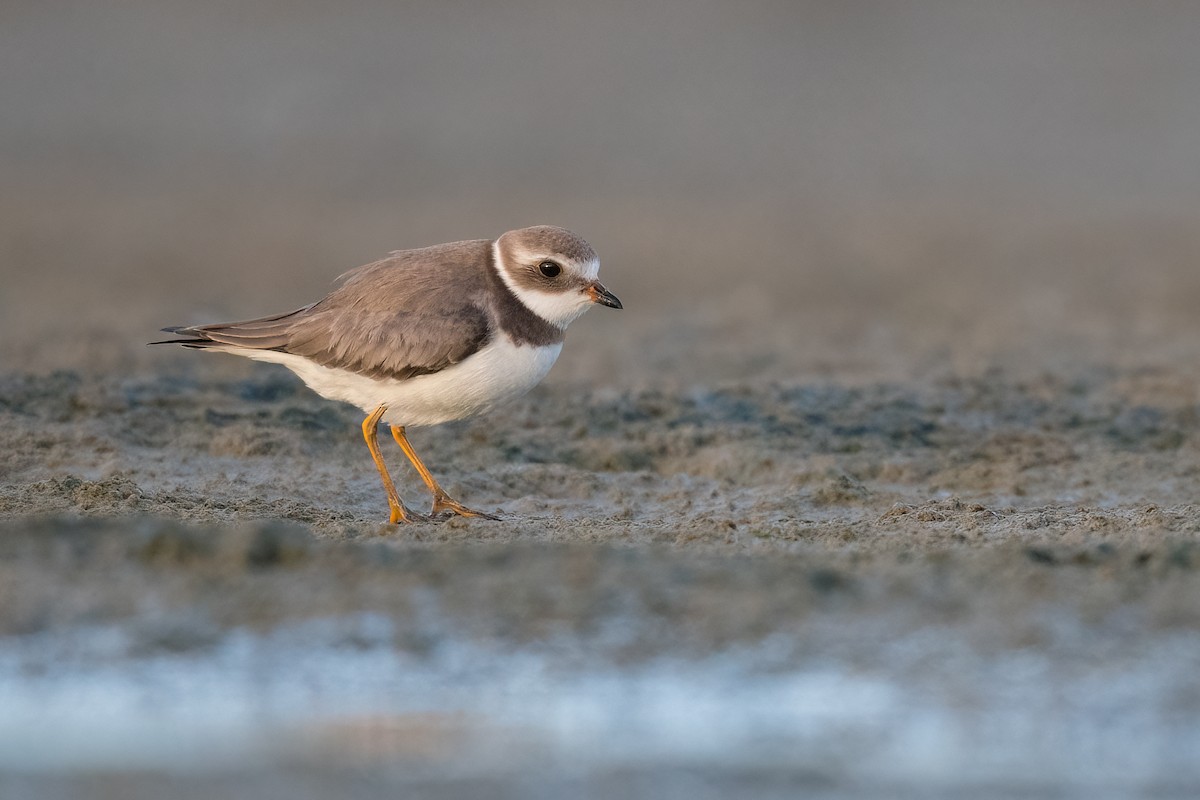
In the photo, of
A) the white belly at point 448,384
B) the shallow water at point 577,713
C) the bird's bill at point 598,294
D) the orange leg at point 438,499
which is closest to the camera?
the shallow water at point 577,713

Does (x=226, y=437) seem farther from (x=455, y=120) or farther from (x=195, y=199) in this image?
(x=455, y=120)

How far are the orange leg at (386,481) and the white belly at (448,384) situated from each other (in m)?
0.07

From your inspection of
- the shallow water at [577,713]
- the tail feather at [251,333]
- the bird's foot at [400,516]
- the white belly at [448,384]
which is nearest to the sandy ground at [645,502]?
the shallow water at [577,713]

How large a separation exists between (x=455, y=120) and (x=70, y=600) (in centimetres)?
1849

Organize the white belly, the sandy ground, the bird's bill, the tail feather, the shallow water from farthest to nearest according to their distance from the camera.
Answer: the tail feather < the bird's bill < the white belly < the sandy ground < the shallow water

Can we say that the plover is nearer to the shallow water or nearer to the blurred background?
the shallow water

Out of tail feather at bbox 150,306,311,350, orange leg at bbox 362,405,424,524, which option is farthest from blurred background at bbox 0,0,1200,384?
orange leg at bbox 362,405,424,524

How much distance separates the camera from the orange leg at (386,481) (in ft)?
25.7

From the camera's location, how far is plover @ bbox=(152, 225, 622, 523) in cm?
778

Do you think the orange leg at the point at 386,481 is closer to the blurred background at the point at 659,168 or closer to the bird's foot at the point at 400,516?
the bird's foot at the point at 400,516

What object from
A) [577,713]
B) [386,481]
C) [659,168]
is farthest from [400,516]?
[659,168]

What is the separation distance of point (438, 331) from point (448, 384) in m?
0.26

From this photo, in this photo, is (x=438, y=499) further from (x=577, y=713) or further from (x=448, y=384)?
(x=577, y=713)

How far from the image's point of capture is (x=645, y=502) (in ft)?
28.0
